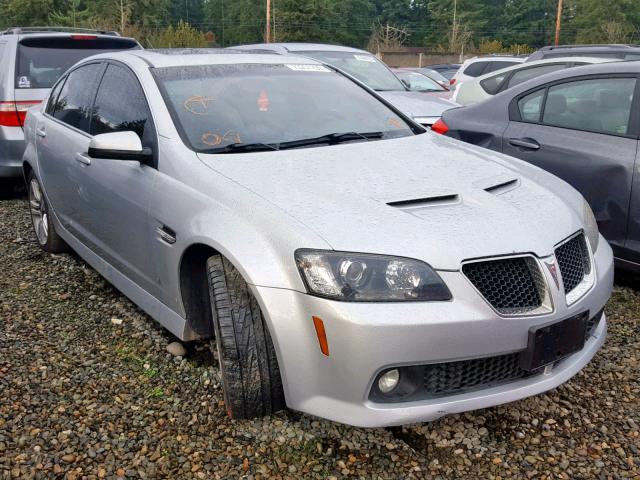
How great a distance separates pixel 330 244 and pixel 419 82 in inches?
416

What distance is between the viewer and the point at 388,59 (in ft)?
143

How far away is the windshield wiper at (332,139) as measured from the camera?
10.6 ft

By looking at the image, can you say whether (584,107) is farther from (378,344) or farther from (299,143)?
(378,344)

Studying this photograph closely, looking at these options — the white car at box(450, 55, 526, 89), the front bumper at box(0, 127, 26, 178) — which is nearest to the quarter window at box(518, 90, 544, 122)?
the front bumper at box(0, 127, 26, 178)

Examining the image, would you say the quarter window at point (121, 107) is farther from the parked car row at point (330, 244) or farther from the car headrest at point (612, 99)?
the car headrest at point (612, 99)

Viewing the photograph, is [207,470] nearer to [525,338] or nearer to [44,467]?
[44,467]

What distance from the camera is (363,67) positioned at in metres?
8.66

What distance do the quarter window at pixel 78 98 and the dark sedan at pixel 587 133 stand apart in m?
2.72

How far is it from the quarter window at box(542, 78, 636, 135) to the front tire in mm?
2796

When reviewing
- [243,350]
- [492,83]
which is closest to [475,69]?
[492,83]

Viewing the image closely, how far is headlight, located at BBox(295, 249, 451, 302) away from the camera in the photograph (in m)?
2.25

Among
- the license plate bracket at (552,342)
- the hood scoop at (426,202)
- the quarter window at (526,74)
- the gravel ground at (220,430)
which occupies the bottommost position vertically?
the gravel ground at (220,430)

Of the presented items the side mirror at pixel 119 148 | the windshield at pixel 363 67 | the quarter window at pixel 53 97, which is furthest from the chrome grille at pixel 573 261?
the windshield at pixel 363 67

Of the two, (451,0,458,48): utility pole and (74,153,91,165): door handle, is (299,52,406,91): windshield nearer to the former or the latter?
(74,153,91,165): door handle
